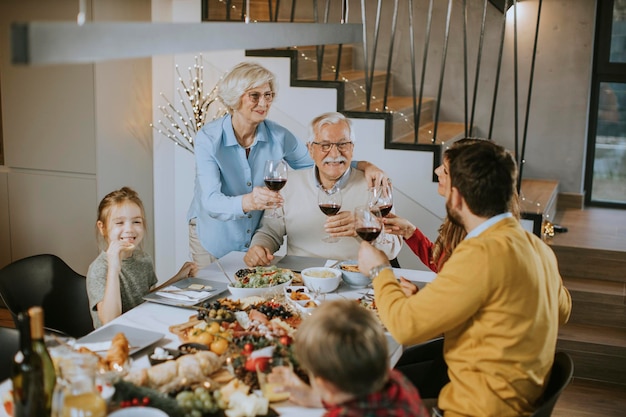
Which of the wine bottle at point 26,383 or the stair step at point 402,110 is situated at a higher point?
the stair step at point 402,110

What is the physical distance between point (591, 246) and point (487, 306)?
287cm

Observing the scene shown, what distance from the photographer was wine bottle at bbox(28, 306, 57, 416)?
1.58 m

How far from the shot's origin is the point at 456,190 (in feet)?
6.91

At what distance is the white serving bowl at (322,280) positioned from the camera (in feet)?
8.80

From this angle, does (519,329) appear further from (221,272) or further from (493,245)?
(221,272)

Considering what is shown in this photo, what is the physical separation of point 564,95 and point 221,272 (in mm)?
3500

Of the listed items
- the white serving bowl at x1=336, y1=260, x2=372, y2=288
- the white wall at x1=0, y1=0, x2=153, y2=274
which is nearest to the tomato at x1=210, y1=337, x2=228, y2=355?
the white serving bowl at x1=336, y1=260, x2=372, y2=288

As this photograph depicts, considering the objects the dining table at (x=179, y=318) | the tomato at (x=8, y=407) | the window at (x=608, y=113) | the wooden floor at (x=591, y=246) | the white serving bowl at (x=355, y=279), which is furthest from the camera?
the window at (x=608, y=113)

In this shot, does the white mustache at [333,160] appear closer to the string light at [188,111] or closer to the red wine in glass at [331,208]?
Answer: the red wine in glass at [331,208]

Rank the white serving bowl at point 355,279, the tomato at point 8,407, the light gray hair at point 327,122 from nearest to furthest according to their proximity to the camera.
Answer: the tomato at point 8,407 → the white serving bowl at point 355,279 → the light gray hair at point 327,122

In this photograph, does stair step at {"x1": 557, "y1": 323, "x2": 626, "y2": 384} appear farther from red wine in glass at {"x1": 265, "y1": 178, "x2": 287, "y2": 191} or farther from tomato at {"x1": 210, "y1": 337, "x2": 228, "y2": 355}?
tomato at {"x1": 210, "y1": 337, "x2": 228, "y2": 355}

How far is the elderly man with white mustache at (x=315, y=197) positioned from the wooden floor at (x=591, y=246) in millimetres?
1328

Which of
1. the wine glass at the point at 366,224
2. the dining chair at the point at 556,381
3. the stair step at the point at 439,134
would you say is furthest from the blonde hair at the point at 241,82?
the dining chair at the point at 556,381

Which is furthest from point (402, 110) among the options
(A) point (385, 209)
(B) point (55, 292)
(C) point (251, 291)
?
(B) point (55, 292)
